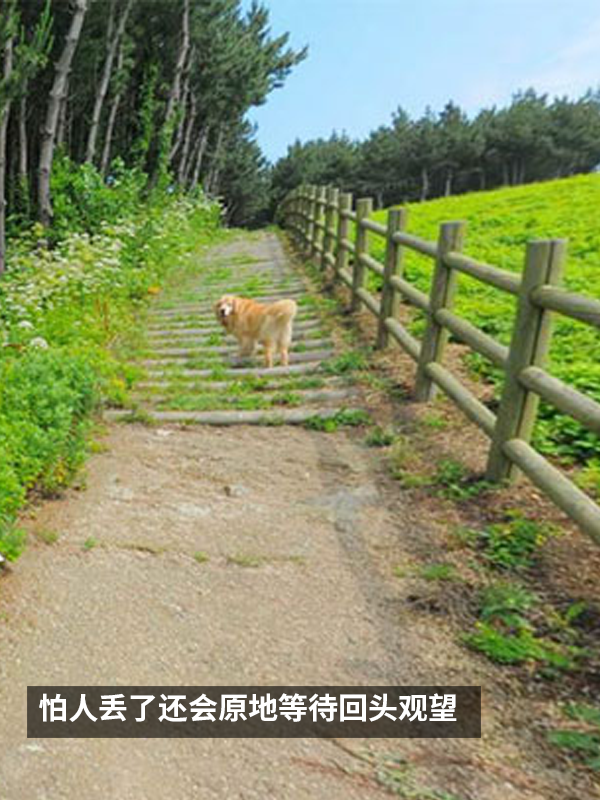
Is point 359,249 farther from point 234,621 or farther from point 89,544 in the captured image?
point 234,621

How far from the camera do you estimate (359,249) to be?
26.1 ft

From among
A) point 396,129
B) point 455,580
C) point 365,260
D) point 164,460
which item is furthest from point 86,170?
point 396,129

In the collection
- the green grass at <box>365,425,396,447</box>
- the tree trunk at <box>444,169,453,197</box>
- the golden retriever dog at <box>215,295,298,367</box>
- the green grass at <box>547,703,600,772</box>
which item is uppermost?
the tree trunk at <box>444,169,453,197</box>

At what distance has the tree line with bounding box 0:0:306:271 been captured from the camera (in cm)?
1175

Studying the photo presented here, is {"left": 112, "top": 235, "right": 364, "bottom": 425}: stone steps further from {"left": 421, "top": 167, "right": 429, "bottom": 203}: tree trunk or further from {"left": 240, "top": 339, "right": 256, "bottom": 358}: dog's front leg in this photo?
{"left": 421, "top": 167, "right": 429, "bottom": 203}: tree trunk

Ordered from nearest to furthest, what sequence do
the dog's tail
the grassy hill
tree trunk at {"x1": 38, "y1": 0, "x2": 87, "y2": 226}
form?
the grassy hill, the dog's tail, tree trunk at {"x1": 38, "y1": 0, "x2": 87, "y2": 226}

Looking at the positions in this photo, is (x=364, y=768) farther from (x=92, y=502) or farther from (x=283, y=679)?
(x=92, y=502)

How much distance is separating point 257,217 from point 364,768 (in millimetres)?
54416

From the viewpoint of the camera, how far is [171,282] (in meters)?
12.0

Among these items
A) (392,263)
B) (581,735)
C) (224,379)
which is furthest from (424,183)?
(581,735)

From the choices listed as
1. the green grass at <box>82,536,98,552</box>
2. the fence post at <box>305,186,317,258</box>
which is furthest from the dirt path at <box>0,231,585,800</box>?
the fence post at <box>305,186,317,258</box>
